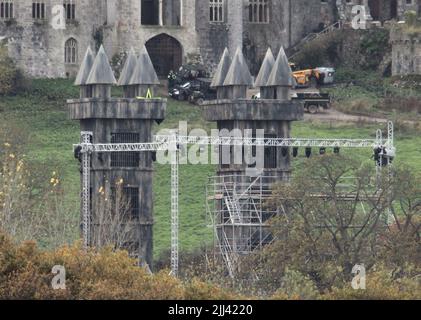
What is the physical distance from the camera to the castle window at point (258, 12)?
194 meters

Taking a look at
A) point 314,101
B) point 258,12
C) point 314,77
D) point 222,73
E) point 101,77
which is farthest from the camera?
point 258,12

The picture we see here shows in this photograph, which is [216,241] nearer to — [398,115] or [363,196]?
[363,196]

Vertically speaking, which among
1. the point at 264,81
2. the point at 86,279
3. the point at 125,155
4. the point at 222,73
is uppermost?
the point at 222,73

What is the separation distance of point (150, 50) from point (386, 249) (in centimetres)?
4183

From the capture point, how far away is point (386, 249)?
485 feet

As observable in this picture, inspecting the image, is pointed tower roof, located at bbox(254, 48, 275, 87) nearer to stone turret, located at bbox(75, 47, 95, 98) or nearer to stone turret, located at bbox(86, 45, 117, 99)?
stone turret, located at bbox(86, 45, 117, 99)

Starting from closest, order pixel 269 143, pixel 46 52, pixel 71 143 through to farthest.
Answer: pixel 269 143, pixel 71 143, pixel 46 52

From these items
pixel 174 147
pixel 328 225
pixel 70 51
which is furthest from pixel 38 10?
pixel 328 225

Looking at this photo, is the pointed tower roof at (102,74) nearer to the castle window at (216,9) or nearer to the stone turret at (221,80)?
the stone turret at (221,80)

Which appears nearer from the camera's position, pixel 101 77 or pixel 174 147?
pixel 174 147

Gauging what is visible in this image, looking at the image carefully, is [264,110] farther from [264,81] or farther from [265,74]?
[265,74]

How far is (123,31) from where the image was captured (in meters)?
187

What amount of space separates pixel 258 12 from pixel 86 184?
42219mm
